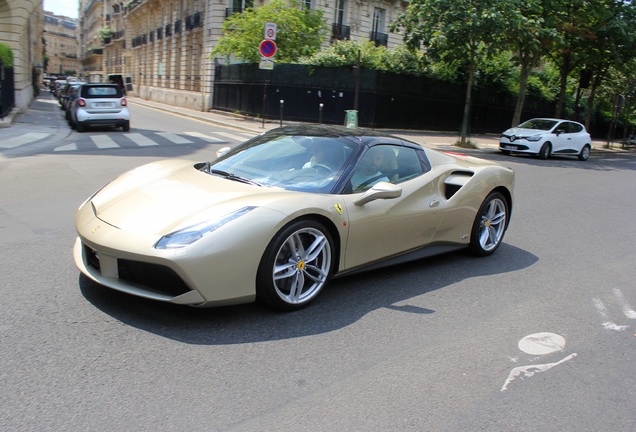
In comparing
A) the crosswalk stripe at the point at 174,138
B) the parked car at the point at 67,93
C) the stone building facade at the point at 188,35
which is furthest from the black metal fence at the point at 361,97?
the parked car at the point at 67,93

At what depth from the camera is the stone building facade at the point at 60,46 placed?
155 meters

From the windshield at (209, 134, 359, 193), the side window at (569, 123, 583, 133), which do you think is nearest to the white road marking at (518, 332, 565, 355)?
the windshield at (209, 134, 359, 193)

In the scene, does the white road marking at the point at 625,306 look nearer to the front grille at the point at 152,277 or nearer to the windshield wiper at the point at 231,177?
the windshield wiper at the point at 231,177

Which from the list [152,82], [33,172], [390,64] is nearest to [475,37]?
[390,64]

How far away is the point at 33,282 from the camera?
13.6 feet

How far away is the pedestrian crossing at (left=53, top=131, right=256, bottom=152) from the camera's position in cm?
1361

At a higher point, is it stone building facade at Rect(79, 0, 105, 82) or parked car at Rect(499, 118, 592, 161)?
stone building facade at Rect(79, 0, 105, 82)

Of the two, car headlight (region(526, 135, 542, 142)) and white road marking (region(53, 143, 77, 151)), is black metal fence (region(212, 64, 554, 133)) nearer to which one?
car headlight (region(526, 135, 542, 142))

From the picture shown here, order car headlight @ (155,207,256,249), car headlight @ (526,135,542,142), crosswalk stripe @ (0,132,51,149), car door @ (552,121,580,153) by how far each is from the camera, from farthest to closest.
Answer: car door @ (552,121,580,153) → car headlight @ (526,135,542,142) → crosswalk stripe @ (0,132,51,149) → car headlight @ (155,207,256,249)

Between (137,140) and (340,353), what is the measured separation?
13730 millimetres

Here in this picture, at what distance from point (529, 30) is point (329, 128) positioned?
→ 55.3ft

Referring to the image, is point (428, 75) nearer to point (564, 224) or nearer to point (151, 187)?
point (564, 224)

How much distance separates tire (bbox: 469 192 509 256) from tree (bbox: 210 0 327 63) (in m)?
24.1

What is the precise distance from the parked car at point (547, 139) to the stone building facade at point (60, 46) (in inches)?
6210
